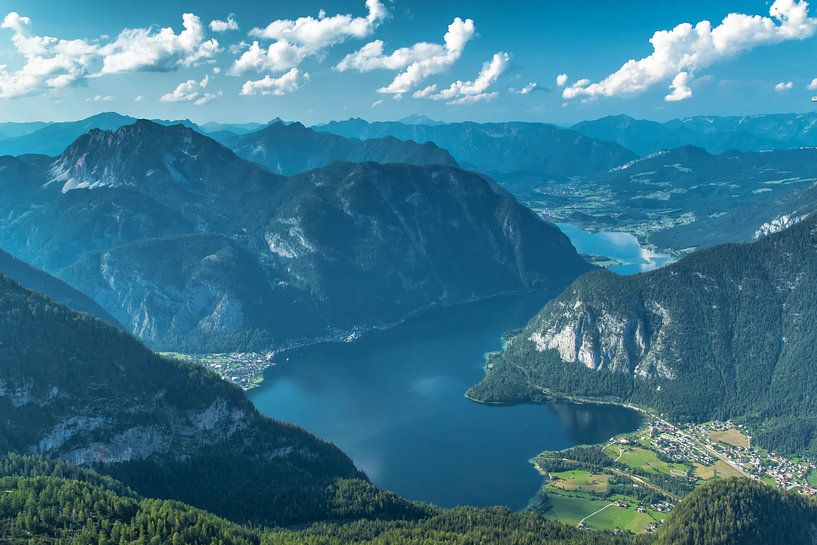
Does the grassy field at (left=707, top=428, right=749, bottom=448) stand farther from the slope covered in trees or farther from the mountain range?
the slope covered in trees

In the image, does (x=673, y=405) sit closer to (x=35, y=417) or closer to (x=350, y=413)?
(x=350, y=413)

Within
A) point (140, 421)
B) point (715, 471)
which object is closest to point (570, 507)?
point (715, 471)

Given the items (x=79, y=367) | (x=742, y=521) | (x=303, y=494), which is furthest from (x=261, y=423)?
(x=742, y=521)

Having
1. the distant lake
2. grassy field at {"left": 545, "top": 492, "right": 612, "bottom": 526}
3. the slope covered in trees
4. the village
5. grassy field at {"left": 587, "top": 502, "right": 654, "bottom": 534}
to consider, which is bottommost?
the village

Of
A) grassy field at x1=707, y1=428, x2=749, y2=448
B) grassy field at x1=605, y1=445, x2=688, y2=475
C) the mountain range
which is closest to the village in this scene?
grassy field at x1=707, y1=428, x2=749, y2=448

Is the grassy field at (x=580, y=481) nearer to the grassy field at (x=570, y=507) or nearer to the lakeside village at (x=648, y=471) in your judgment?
the lakeside village at (x=648, y=471)

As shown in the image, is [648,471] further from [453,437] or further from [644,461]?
[453,437]

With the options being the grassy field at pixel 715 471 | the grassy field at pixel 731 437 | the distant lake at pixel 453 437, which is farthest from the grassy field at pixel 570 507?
the grassy field at pixel 731 437
